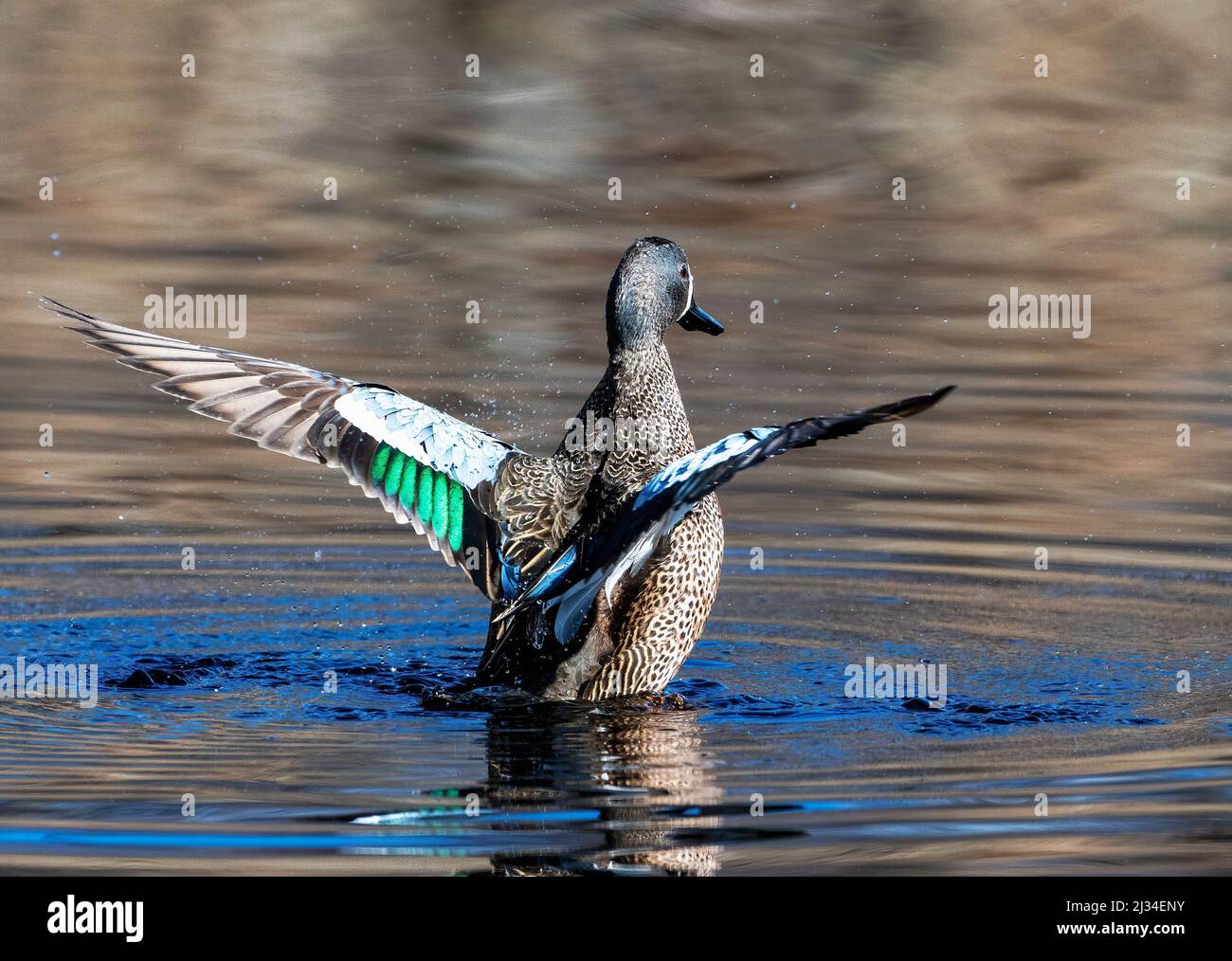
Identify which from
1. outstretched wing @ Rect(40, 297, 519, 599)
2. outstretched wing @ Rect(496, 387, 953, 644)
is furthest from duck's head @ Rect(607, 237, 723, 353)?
outstretched wing @ Rect(496, 387, 953, 644)

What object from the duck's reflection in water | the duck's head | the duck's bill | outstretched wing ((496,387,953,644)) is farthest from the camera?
the duck's bill

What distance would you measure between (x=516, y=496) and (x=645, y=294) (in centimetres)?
89

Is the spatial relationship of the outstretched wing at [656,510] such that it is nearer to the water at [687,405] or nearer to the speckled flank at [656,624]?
the speckled flank at [656,624]

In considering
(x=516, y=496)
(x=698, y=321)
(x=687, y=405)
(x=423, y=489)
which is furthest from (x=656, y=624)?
(x=687, y=405)

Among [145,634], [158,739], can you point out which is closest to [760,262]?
[145,634]

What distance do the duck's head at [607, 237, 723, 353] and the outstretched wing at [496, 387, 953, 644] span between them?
86 cm

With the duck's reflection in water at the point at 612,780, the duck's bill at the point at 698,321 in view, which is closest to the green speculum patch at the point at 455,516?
the duck's reflection in water at the point at 612,780

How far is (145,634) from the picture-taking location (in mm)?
6656

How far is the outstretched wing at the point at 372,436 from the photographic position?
20.1ft

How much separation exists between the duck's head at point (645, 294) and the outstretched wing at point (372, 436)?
24.3 inches

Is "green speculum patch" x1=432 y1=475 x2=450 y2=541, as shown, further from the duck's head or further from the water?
the duck's head

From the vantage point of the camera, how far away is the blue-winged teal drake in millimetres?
6039

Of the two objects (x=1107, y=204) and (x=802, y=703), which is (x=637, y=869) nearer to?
(x=802, y=703)

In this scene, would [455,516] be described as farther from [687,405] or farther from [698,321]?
[687,405]
